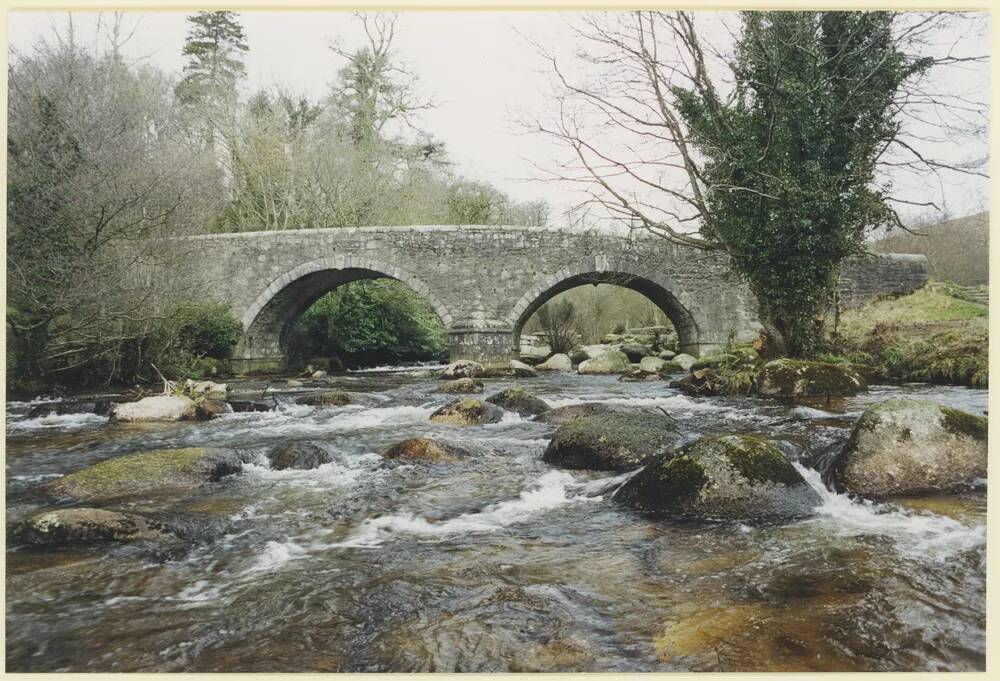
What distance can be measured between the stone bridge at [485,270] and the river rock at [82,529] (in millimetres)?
13178

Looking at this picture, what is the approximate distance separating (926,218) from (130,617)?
968 centimetres

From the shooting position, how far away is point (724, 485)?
372 centimetres

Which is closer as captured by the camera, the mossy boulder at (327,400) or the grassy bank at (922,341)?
the grassy bank at (922,341)

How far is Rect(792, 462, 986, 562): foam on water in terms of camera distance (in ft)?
9.65

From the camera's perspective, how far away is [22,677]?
2.05 m

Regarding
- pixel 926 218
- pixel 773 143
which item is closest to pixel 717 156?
pixel 773 143

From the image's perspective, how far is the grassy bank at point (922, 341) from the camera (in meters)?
9.13

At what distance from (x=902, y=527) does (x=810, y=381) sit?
619cm

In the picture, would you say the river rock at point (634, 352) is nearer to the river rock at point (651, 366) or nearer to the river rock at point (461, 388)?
the river rock at point (651, 366)

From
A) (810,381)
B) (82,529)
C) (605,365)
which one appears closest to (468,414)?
(82,529)

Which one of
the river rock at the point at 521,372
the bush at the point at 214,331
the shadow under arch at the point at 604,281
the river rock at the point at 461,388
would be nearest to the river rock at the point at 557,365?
the shadow under arch at the point at 604,281

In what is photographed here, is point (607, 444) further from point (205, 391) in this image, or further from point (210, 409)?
point (205, 391)

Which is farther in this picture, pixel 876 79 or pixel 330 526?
pixel 876 79

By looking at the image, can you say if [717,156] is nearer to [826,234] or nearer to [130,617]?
[826,234]
